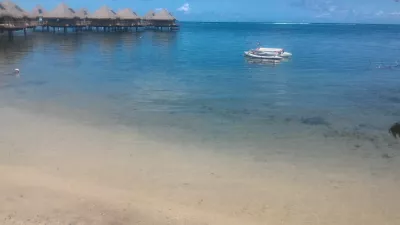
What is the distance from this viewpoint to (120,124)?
458 inches

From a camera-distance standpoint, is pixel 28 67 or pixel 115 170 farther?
pixel 28 67

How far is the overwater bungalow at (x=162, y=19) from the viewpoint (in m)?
70.0

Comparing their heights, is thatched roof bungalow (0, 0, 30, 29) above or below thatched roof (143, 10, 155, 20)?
below

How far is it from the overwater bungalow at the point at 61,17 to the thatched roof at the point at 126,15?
253 inches

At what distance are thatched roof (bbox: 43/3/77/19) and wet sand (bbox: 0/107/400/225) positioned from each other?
54153 mm

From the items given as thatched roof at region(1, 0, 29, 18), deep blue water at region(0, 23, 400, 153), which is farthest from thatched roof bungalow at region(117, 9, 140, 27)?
deep blue water at region(0, 23, 400, 153)

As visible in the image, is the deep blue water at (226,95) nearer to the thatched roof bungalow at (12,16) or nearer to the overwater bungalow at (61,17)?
the thatched roof bungalow at (12,16)

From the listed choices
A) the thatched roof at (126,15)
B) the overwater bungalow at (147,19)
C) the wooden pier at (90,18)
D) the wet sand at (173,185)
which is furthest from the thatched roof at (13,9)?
the wet sand at (173,185)

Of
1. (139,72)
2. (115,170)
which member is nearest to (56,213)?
(115,170)

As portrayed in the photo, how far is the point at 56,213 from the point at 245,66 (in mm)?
21794

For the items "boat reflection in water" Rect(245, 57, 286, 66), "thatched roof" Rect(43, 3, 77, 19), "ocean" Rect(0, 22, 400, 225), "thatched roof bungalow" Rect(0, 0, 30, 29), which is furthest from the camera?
"thatched roof" Rect(43, 3, 77, 19)

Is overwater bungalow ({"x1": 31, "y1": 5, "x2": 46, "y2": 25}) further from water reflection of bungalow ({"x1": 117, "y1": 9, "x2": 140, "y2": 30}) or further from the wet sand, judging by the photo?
the wet sand

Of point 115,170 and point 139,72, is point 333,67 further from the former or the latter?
point 115,170

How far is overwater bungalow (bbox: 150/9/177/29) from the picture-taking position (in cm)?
7000
